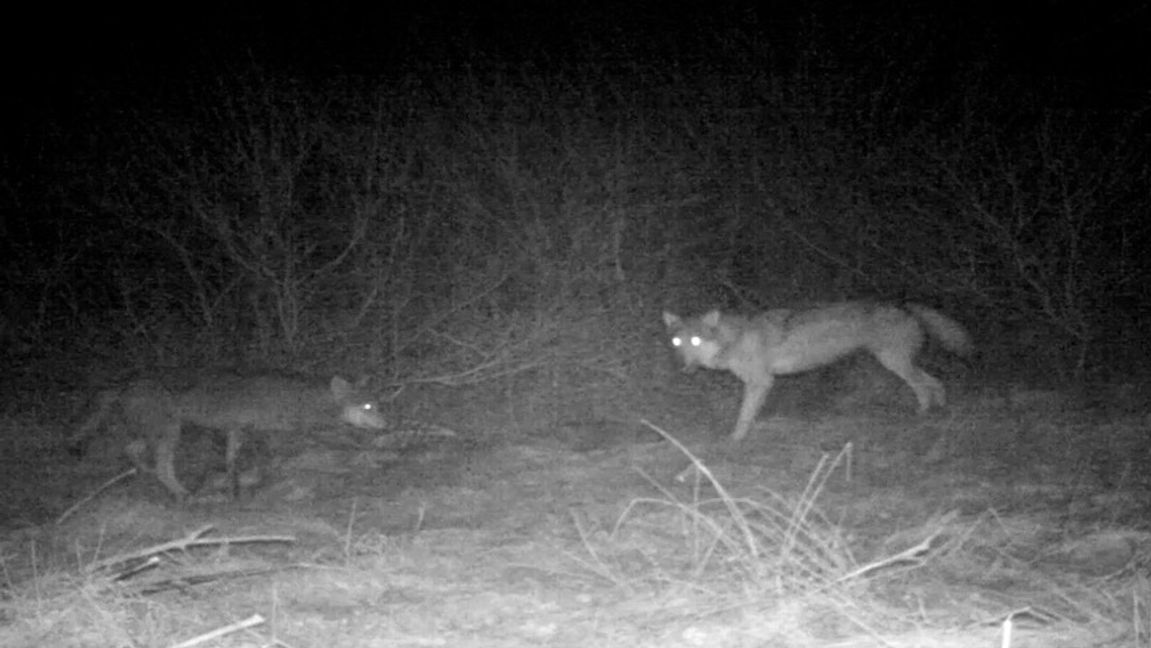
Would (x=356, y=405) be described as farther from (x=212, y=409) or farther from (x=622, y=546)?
(x=622, y=546)

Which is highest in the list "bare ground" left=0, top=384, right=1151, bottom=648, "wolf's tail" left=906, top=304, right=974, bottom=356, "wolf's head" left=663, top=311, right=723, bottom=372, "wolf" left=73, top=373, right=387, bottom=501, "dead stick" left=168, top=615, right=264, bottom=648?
"wolf's tail" left=906, top=304, right=974, bottom=356

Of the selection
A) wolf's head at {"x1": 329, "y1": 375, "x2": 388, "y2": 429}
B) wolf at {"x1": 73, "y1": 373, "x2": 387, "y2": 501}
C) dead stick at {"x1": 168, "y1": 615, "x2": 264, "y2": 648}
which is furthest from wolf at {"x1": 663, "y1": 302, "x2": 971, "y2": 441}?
dead stick at {"x1": 168, "y1": 615, "x2": 264, "y2": 648}

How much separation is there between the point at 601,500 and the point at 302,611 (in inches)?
112

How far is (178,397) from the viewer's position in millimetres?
9719

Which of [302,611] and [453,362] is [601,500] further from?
[453,362]

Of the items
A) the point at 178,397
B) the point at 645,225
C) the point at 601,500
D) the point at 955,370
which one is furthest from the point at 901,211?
the point at 178,397

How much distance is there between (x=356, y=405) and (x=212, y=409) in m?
1.28

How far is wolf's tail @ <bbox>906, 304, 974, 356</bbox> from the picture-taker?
11578mm

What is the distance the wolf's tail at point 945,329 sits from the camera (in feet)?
38.0

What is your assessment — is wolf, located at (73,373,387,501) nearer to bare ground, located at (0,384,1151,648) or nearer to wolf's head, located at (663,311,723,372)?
bare ground, located at (0,384,1151,648)

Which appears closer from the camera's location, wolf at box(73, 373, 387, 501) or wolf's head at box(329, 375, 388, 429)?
wolf at box(73, 373, 387, 501)

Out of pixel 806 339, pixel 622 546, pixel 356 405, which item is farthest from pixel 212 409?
pixel 806 339

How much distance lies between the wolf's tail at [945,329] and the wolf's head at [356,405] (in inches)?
200

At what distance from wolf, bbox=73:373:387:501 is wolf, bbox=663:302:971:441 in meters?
3.40
